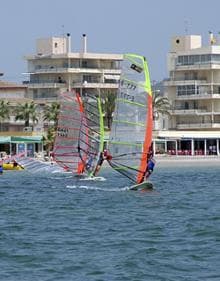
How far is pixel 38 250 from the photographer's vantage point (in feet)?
81.1

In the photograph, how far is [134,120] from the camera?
42281 millimetres

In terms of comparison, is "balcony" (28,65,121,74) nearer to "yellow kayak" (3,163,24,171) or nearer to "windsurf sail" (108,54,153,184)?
"yellow kayak" (3,163,24,171)

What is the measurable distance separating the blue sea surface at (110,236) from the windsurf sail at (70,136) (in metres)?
11.4

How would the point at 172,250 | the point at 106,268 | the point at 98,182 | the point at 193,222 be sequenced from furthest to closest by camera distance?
the point at 98,182 → the point at 193,222 → the point at 172,250 → the point at 106,268

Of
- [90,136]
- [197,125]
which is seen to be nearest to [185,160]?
[197,125]

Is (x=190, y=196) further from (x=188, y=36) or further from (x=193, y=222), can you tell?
(x=188, y=36)

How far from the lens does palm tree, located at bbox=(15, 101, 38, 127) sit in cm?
10388

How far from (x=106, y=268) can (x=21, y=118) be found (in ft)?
272

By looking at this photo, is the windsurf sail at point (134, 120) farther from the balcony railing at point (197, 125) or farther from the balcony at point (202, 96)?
the balcony at point (202, 96)

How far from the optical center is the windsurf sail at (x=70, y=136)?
5641 centimetres

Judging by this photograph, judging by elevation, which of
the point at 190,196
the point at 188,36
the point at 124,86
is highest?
the point at 188,36

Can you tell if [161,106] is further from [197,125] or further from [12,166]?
[12,166]

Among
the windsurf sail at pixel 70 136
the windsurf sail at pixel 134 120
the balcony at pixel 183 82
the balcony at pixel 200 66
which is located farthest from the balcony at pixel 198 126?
the windsurf sail at pixel 134 120

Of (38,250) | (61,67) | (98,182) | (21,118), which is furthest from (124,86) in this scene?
(61,67)
